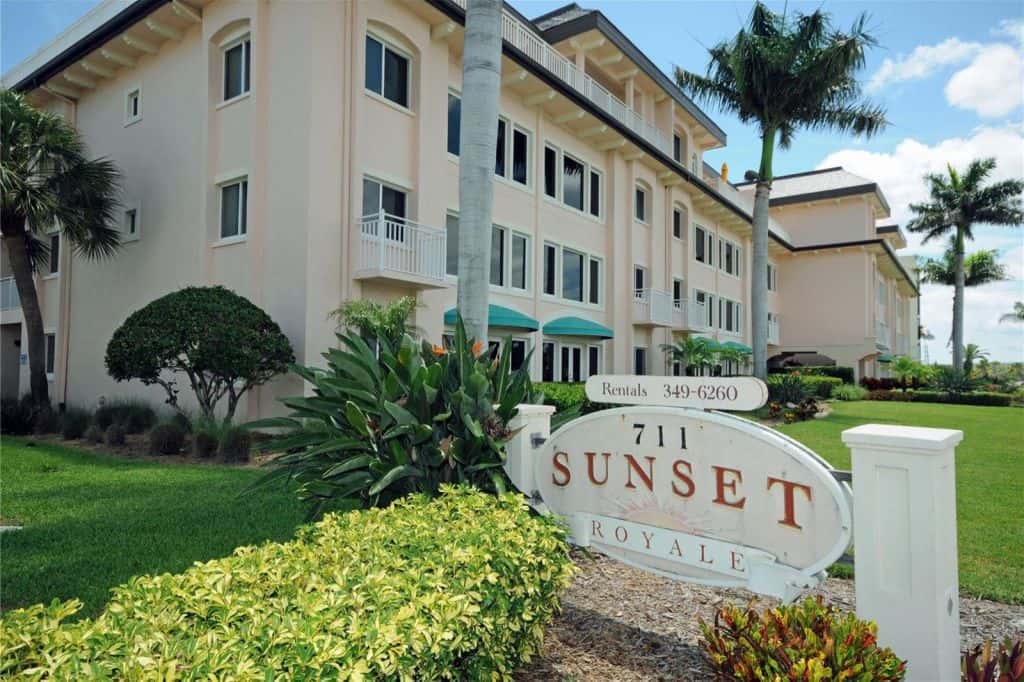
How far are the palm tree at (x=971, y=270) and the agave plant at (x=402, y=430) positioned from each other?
194 ft

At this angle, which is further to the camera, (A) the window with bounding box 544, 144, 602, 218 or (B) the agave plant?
(A) the window with bounding box 544, 144, 602, 218

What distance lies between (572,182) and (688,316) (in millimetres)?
8497

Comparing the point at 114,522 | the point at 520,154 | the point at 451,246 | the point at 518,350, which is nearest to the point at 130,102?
the point at 451,246

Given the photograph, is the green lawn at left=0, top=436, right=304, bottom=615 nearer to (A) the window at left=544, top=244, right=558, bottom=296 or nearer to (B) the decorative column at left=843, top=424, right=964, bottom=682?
(B) the decorative column at left=843, top=424, right=964, bottom=682

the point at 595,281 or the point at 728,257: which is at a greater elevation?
the point at 728,257

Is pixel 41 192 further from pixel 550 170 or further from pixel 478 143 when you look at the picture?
pixel 478 143

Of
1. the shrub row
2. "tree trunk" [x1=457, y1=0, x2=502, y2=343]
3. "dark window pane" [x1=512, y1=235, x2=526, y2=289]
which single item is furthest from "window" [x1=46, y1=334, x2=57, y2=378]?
the shrub row

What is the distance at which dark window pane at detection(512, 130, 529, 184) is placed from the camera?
1894cm

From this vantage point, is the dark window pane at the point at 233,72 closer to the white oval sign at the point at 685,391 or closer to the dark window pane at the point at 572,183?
the dark window pane at the point at 572,183

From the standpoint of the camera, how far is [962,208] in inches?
1580

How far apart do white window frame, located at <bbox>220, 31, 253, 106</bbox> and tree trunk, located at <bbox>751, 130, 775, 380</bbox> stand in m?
15.8

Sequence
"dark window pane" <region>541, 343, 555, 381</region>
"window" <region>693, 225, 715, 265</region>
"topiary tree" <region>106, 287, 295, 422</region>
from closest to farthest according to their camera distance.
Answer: "topiary tree" <region>106, 287, 295, 422</region> < "dark window pane" <region>541, 343, 555, 381</region> < "window" <region>693, 225, 715, 265</region>

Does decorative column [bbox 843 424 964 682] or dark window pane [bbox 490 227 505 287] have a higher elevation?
dark window pane [bbox 490 227 505 287]

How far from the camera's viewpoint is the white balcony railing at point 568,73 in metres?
18.0
